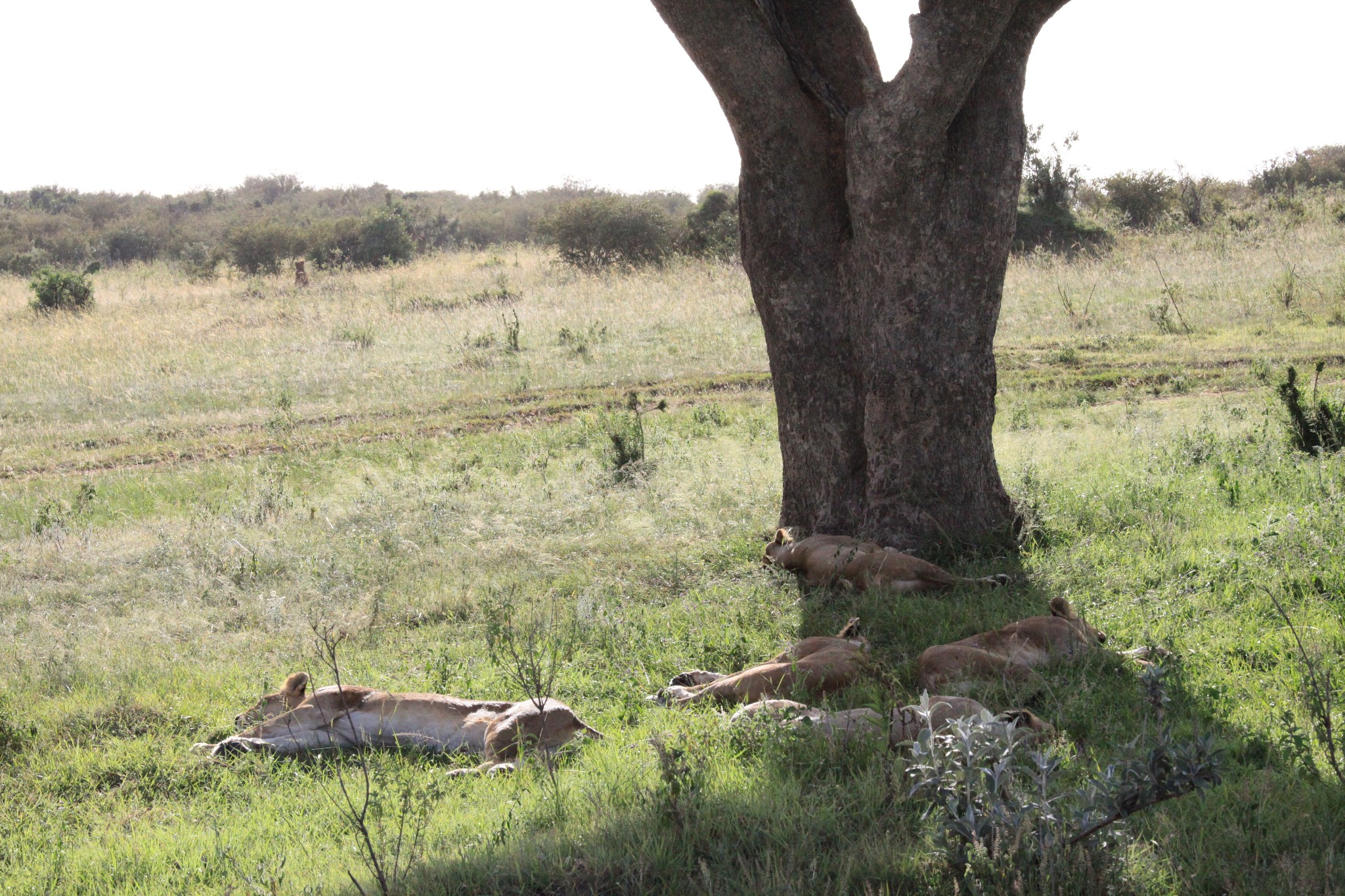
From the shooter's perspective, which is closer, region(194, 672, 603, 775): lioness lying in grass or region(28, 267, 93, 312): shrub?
region(194, 672, 603, 775): lioness lying in grass

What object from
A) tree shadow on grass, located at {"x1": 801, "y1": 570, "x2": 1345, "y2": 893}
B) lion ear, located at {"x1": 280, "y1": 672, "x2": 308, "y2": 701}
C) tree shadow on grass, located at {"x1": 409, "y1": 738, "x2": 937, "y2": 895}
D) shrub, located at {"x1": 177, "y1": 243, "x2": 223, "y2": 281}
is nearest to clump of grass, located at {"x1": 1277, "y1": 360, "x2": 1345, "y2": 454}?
tree shadow on grass, located at {"x1": 801, "y1": 570, "x2": 1345, "y2": 893}

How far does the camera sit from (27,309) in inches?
909

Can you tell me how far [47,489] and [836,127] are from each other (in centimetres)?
843

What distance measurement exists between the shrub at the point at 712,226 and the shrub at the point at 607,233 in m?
0.69

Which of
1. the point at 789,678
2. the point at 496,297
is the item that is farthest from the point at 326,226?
the point at 789,678

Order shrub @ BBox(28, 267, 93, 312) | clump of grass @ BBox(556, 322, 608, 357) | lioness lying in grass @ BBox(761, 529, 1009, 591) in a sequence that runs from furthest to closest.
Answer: shrub @ BBox(28, 267, 93, 312) < clump of grass @ BBox(556, 322, 608, 357) < lioness lying in grass @ BBox(761, 529, 1009, 591)

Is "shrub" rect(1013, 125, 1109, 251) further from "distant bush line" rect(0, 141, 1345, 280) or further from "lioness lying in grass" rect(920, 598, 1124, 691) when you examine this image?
"lioness lying in grass" rect(920, 598, 1124, 691)

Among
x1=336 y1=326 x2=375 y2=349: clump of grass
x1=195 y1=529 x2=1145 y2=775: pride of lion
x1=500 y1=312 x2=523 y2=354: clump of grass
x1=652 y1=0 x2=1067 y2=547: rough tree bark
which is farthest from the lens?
x1=336 y1=326 x2=375 y2=349: clump of grass

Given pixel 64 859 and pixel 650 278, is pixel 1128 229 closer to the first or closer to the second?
pixel 650 278

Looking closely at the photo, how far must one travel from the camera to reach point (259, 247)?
3331cm

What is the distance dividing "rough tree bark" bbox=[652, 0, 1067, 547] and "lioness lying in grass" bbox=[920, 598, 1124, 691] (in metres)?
1.60

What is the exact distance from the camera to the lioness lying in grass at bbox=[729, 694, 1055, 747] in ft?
11.3

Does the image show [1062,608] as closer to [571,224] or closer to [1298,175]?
[571,224]

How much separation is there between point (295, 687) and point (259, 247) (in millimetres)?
31661
